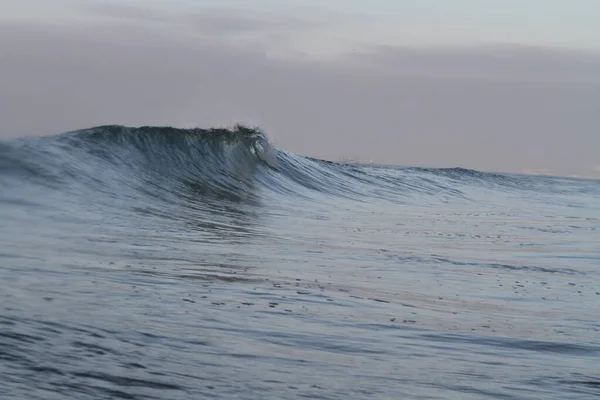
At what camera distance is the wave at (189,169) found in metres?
10.6

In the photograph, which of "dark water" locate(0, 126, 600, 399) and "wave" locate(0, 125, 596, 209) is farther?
"wave" locate(0, 125, 596, 209)

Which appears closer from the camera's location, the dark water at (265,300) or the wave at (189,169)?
the dark water at (265,300)

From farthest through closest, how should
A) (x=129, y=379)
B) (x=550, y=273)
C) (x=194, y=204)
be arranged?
(x=194, y=204) < (x=550, y=273) < (x=129, y=379)

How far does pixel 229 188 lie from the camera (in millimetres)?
14086

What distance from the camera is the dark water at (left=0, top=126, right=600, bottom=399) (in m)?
3.30

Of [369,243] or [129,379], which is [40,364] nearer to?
[129,379]

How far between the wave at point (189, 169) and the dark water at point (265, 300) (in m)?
0.10

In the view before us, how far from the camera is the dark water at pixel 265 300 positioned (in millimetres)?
3305

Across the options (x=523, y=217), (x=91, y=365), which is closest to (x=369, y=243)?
(x=91, y=365)

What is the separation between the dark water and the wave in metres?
0.10

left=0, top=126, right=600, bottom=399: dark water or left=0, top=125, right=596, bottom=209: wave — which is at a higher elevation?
left=0, top=125, right=596, bottom=209: wave

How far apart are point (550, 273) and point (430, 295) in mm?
1925

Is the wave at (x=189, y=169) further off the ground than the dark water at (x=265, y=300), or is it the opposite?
the wave at (x=189, y=169)

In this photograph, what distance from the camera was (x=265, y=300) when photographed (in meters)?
4.77
